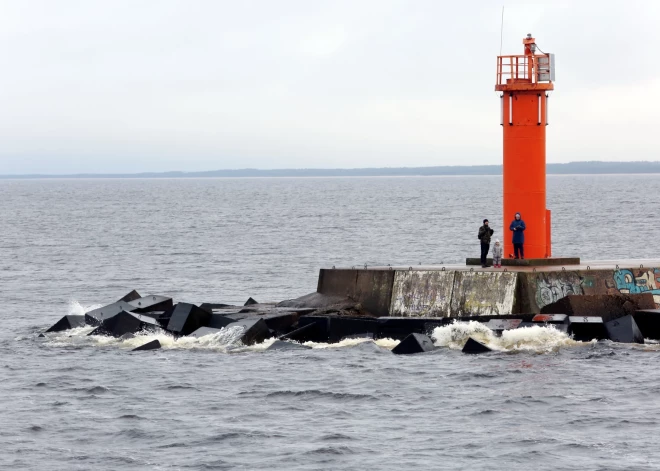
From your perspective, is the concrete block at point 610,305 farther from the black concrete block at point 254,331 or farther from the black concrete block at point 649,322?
the black concrete block at point 254,331

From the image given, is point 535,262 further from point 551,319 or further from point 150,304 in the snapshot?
point 150,304

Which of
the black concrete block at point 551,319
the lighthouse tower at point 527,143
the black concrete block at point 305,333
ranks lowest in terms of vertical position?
the black concrete block at point 305,333

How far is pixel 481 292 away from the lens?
23156 mm

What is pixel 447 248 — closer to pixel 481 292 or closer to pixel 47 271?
pixel 47 271

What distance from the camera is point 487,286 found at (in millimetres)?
23141

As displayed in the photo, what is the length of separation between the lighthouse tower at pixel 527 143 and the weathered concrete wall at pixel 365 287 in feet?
10.9

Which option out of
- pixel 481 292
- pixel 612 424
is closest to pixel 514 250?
pixel 481 292

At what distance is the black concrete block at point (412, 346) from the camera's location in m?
22.0

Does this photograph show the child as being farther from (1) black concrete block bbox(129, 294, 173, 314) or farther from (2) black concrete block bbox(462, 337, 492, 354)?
(1) black concrete block bbox(129, 294, 173, 314)

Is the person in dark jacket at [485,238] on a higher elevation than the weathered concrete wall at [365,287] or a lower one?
higher

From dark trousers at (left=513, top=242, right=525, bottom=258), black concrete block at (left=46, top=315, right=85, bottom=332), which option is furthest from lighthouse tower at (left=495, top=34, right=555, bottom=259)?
black concrete block at (left=46, top=315, right=85, bottom=332)

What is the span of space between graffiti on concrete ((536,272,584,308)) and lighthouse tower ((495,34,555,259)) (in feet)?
7.71

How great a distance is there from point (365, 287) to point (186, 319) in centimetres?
399

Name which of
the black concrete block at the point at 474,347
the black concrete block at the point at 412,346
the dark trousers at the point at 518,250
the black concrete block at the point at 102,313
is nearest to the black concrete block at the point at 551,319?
the black concrete block at the point at 474,347
